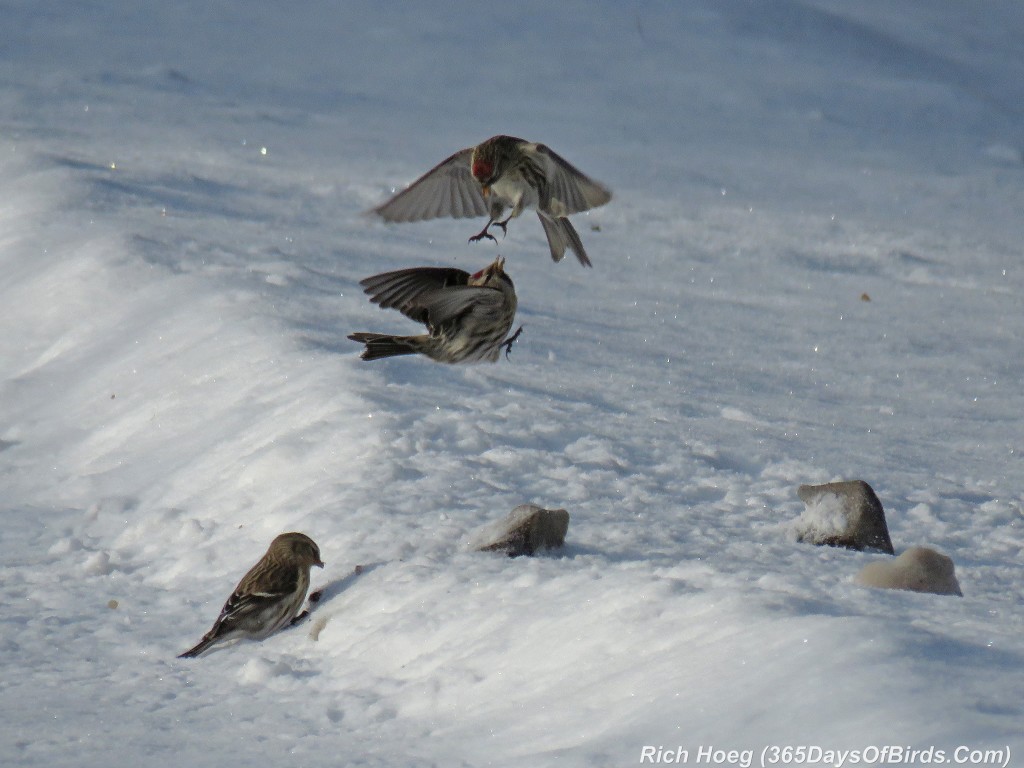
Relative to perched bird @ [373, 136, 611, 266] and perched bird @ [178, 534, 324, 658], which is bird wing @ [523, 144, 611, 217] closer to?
perched bird @ [373, 136, 611, 266]

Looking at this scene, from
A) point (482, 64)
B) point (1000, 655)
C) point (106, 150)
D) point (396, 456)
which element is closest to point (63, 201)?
point (106, 150)

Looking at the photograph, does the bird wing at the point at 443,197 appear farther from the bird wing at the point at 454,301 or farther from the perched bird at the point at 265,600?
the perched bird at the point at 265,600

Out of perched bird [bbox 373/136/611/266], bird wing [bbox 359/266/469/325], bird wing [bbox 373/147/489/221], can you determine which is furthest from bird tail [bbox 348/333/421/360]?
bird wing [bbox 373/147/489/221]

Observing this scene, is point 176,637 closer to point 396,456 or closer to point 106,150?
point 396,456

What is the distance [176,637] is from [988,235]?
23.4ft

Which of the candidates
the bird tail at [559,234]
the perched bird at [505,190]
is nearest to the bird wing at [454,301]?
the perched bird at [505,190]

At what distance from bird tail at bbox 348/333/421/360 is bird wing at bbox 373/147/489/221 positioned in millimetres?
508

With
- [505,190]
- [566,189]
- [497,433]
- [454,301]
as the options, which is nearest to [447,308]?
[454,301]

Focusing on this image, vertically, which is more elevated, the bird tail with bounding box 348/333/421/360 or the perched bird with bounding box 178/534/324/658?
the bird tail with bounding box 348/333/421/360

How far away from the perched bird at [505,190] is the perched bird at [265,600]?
93 cm

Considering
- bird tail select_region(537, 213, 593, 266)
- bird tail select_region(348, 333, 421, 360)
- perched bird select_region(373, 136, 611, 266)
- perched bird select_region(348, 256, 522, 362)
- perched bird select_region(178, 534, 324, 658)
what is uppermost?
perched bird select_region(373, 136, 611, 266)

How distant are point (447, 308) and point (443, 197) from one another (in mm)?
722

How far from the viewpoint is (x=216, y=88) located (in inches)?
459

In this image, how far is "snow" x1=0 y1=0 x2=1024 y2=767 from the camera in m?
2.77
